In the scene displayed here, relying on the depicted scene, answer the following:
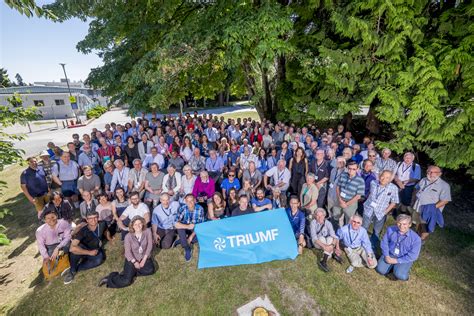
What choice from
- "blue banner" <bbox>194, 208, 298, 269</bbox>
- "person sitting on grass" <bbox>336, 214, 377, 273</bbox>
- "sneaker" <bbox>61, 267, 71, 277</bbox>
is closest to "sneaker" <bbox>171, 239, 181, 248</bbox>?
"blue banner" <bbox>194, 208, 298, 269</bbox>

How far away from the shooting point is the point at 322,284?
473cm

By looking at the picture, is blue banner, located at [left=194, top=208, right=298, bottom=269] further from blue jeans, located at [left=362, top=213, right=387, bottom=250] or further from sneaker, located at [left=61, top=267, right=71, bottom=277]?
sneaker, located at [left=61, top=267, right=71, bottom=277]

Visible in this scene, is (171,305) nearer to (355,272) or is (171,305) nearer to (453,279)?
(355,272)

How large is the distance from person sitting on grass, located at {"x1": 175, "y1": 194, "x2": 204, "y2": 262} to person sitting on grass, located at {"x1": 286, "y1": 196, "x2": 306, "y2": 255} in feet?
7.59

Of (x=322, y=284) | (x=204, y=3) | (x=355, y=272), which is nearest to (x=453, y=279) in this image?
(x=355, y=272)

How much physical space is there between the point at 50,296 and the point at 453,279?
332 inches

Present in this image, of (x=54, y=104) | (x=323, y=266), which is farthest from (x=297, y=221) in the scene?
(x=54, y=104)

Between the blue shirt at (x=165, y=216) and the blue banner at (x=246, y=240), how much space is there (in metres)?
0.81

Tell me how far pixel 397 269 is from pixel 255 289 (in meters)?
2.97

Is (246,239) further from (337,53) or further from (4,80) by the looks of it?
(337,53)

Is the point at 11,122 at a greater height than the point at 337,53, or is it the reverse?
the point at 337,53

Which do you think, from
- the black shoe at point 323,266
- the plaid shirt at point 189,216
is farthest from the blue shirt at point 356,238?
the plaid shirt at point 189,216

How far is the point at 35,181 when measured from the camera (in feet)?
22.7

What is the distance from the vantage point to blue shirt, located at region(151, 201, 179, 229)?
592cm
